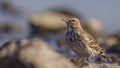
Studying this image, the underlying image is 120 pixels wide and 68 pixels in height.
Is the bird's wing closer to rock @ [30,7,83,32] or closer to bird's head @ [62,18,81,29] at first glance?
bird's head @ [62,18,81,29]

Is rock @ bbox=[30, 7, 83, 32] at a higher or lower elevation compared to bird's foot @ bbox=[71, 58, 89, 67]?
higher

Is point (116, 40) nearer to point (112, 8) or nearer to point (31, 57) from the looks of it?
point (112, 8)

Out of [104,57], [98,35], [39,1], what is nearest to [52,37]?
[98,35]

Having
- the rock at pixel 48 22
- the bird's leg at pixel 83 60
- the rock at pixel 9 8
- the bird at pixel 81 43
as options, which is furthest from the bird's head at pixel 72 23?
the rock at pixel 9 8

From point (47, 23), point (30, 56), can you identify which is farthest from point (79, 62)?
point (47, 23)

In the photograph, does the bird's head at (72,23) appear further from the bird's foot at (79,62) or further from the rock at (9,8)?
the rock at (9,8)

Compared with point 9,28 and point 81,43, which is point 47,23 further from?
point 81,43

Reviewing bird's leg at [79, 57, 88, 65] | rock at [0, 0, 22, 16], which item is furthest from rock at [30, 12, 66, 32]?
bird's leg at [79, 57, 88, 65]
